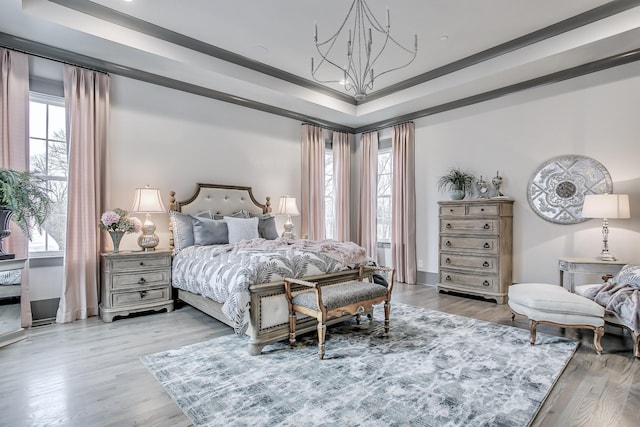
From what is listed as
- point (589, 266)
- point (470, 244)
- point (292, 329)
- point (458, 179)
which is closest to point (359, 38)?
point (458, 179)

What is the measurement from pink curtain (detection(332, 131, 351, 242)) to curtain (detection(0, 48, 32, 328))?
4640 mm

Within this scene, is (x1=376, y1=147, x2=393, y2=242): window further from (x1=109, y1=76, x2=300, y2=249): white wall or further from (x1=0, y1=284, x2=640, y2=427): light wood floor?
(x1=0, y1=284, x2=640, y2=427): light wood floor

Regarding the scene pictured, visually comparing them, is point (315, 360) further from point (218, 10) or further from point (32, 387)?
point (218, 10)

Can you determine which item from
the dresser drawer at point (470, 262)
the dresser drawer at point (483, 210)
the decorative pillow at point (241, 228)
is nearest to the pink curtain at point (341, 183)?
the dresser drawer at point (470, 262)

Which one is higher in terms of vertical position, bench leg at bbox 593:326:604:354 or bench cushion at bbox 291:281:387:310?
bench cushion at bbox 291:281:387:310

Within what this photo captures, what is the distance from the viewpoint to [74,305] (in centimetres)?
376

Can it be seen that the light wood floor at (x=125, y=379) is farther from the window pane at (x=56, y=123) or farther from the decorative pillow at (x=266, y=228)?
the window pane at (x=56, y=123)

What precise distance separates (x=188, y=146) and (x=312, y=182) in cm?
228

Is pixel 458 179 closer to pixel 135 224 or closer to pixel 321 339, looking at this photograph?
pixel 321 339

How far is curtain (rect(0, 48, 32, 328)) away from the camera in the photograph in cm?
339

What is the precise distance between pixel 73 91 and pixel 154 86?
948 millimetres

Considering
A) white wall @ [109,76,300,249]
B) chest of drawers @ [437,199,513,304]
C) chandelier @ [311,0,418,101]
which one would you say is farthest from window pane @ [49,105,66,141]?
chest of drawers @ [437,199,513,304]

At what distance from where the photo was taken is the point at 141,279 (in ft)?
12.7

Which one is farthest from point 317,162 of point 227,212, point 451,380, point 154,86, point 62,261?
point 451,380
